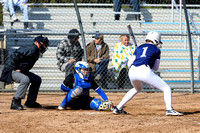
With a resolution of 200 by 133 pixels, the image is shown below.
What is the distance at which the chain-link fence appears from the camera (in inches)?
428

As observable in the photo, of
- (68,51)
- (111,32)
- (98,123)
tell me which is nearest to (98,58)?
(68,51)

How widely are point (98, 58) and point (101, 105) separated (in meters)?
3.64

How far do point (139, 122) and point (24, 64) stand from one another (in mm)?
2997

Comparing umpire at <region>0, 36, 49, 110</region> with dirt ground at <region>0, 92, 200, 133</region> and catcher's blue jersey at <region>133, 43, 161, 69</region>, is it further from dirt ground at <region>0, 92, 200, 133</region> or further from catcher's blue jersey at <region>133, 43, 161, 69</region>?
catcher's blue jersey at <region>133, 43, 161, 69</region>

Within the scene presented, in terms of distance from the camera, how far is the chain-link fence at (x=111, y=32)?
10.9 meters

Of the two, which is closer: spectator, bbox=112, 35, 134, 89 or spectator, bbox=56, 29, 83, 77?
spectator, bbox=56, 29, 83, 77

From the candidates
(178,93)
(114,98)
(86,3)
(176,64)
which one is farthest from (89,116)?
(86,3)

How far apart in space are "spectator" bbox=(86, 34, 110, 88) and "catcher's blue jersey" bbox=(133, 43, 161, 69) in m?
4.07

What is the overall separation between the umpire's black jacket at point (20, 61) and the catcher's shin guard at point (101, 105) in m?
1.53

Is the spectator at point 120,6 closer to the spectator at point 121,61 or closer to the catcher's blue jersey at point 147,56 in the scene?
the spectator at point 121,61

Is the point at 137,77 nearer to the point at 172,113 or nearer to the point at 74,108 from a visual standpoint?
the point at 172,113

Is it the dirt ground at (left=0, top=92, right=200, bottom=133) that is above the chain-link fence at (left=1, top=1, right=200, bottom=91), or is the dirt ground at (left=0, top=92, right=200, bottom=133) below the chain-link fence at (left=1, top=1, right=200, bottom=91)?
below

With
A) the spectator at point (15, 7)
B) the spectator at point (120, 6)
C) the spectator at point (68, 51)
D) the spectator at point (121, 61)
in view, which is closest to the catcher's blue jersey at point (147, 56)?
the spectator at point (68, 51)

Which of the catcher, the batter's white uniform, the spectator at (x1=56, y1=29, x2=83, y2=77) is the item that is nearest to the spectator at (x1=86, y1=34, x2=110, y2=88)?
the spectator at (x1=56, y1=29, x2=83, y2=77)
